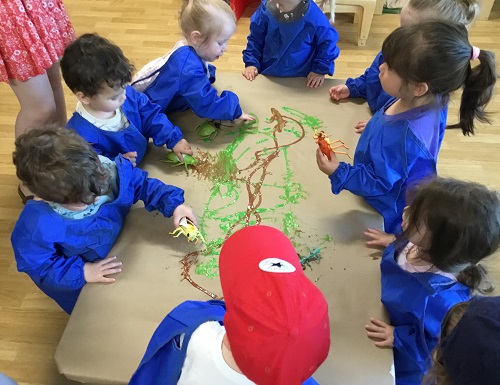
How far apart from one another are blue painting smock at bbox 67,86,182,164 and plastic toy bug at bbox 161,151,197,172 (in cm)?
3

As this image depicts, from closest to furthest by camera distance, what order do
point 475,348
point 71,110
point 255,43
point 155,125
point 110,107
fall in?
point 475,348
point 110,107
point 155,125
point 255,43
point 71,110

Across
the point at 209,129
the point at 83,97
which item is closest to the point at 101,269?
the point at 83,97

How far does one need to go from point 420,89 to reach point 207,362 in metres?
0.80

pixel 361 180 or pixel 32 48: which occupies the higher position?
pixel 32 48

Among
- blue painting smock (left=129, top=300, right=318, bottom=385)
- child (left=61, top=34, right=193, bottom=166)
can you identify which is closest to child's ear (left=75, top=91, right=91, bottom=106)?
child (left=61, top=34, right=193, bottom=166)

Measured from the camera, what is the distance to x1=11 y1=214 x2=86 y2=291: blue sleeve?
1050 millimetres

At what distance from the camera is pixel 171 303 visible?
1.08m

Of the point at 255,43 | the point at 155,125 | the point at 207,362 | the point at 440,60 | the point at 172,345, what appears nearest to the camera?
the point at 207,362

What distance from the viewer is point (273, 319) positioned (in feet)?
1.93

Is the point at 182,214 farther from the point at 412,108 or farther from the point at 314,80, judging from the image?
the point at 314,80

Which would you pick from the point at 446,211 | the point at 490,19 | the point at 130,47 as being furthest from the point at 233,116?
the point at 490,19

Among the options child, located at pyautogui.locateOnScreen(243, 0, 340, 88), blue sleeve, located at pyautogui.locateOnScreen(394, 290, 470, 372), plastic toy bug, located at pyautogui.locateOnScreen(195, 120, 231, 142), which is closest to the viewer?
blue sleeve, located at pyautogui.locateOnScreen(394, 290, 470, 372)

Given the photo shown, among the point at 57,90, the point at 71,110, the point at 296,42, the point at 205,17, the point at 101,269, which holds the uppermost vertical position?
the point at 205,17

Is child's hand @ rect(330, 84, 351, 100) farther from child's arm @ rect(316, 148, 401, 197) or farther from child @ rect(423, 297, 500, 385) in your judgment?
child @ rect(423, 297, 500, 385)
